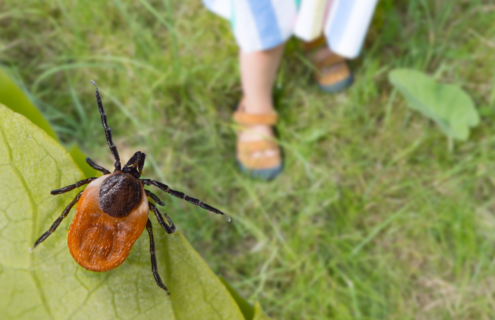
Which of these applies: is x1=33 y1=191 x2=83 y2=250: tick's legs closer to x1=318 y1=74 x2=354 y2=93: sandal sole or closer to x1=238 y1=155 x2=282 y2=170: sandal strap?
x1=238 y1=155 x2=282 y2=170: sandal strap

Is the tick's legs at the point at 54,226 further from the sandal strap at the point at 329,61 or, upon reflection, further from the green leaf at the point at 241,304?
the sandal strap at the point at 329,61

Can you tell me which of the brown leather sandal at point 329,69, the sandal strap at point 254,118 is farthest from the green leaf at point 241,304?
the brown leather sandal at point 329,69

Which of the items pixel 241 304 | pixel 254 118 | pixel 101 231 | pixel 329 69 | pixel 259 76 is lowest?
pixel 254 118

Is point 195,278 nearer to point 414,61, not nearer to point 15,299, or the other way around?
point 15,299

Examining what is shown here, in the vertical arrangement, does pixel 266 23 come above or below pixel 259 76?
above

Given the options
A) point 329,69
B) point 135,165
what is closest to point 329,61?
point 329,69

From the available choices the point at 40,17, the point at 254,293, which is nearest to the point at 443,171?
the point at 254,293

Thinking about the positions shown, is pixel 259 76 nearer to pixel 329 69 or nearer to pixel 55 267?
pixel 329 69

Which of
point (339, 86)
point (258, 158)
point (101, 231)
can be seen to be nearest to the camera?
point (101, 231)

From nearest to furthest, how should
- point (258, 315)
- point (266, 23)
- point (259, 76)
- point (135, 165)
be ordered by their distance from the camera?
1. point (258, 315)
2. point (135, 165)
3. point (266, 23)
4. point (259, 76)

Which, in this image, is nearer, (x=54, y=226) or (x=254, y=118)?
(x=54, y=226)
